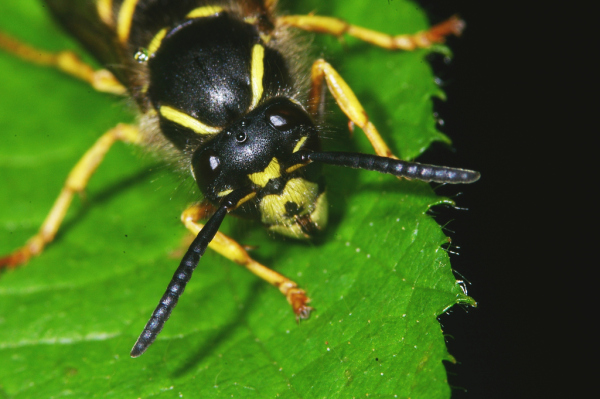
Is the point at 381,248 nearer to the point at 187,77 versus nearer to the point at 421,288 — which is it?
the point at 421,288

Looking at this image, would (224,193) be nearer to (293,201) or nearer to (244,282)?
(293,201)

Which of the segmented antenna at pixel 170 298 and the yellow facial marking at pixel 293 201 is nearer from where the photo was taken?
the segmented antenna at pixel 170 298

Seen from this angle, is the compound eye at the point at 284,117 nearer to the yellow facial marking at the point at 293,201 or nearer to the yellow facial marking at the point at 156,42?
the yellow facial marking at the point at 293,201

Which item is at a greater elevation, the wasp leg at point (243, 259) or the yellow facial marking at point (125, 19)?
the yellow facial marking at point (125, 19)

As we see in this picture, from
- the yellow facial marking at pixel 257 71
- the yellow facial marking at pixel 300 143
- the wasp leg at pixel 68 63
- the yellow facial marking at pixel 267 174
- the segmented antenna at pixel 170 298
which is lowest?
the wasp leg at pixel 68 63

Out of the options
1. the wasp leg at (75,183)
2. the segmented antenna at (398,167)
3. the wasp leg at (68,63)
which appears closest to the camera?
the segmented antenna at (398,167)

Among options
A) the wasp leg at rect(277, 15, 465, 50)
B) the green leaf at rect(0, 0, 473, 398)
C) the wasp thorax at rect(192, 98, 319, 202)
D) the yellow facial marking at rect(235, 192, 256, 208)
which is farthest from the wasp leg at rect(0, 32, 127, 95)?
the yellow facial marking at rect(235, 192, 256, 208)

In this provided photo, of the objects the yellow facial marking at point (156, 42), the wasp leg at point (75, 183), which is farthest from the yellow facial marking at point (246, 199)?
the wasp leg at point (75, 183)

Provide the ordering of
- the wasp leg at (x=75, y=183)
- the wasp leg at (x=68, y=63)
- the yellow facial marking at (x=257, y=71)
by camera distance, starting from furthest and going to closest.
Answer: the wasp leg at (x=68, y=63)
the wasp leg at (x=75, y=183)
the yellow facial marking at (x=257, y=71)
